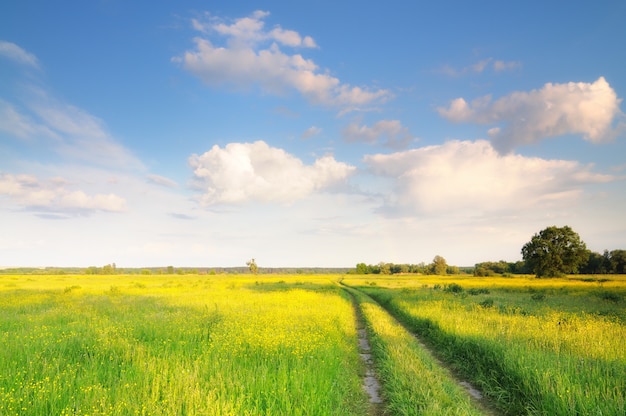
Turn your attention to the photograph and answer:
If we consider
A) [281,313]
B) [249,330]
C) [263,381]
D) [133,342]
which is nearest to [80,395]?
[263,381]

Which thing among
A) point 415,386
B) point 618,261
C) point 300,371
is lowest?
point 415,386

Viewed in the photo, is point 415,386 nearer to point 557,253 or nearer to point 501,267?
point 557,253

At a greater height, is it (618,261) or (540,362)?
(618,261)

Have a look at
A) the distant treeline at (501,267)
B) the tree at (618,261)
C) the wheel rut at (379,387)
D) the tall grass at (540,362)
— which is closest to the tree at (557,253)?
the distant treeline at (501,267)

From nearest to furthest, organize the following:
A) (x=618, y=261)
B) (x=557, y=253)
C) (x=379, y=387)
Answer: (x=379, y=387), (x=557, y=253), (x=618, y=261)

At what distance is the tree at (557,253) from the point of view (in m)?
76.3

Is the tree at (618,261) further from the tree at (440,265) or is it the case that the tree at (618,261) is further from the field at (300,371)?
the field at (300,371)

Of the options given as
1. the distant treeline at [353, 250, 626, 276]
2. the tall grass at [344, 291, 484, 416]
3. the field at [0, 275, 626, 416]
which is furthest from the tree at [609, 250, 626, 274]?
the tall grass at [344, 291, 484, 416]

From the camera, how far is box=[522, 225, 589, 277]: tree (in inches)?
3004

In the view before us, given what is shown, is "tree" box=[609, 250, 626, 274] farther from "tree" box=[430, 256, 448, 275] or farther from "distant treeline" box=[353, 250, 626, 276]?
"tree" box=[430, 256, 448, 275]

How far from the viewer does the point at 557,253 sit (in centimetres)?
7694

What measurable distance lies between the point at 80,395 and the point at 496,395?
9281mm

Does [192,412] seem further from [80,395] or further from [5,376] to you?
[5,376]

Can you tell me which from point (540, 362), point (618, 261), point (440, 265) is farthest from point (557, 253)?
point (540, 362)
